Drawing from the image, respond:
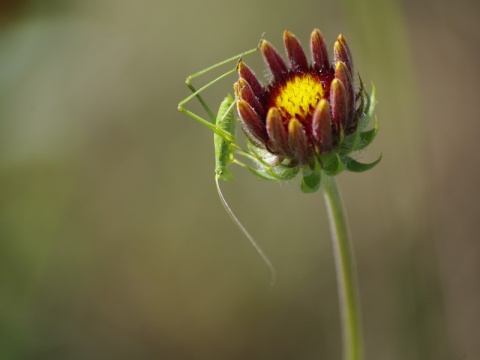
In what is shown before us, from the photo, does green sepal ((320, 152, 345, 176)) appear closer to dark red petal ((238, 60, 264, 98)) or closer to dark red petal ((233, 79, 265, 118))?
dark red petal ((233, 79, 265, 118))

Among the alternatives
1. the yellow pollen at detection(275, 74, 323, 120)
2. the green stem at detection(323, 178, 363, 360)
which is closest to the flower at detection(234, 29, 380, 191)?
the yellow pollen at detection(275, 74, 323, 120)

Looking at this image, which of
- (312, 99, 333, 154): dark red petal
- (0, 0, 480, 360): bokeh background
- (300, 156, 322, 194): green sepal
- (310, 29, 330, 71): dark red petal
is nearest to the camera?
(312, 99, 333, 154): dark red petal

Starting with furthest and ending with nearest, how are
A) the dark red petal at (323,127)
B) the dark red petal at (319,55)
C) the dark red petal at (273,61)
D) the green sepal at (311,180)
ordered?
the dark red petal at (273,61)
the dark red petal at (319,55)
the green sepal at (311,180)
the dark red petal at (323,127)

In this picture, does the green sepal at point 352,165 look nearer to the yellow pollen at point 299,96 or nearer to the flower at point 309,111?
the flower at point 309,111

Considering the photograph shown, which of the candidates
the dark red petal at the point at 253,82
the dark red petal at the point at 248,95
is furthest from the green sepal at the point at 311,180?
the dark red petal at the point at 253,82

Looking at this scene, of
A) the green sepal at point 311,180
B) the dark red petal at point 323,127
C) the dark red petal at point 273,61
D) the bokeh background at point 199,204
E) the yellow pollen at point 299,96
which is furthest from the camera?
the bokeh background at point 199,204

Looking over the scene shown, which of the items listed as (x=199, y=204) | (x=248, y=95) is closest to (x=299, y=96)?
(x=248, y=95)

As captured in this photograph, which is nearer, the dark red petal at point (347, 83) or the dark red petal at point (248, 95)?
the dark red petal at point (347, 83)
